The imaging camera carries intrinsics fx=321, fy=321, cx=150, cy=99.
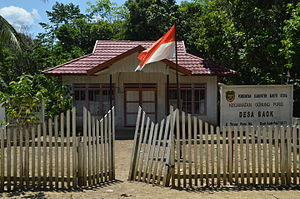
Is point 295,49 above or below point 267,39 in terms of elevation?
below

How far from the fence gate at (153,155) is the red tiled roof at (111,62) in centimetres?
800

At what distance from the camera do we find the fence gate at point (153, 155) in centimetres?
593

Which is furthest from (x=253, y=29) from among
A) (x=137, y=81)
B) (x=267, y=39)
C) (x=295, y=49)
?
(x=137, y=81)

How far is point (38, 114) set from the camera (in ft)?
42.1

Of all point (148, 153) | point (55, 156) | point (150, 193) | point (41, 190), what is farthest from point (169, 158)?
point (41, 190)

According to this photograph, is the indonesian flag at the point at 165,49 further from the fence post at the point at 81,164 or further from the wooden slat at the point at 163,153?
the fence post at the point at 81,164

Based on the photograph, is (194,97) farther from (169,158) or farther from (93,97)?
(169,158)

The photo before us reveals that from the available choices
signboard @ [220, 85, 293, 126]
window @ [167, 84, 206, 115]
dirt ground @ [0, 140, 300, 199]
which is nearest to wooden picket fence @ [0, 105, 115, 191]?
dirt ground @ [0, 140, 300, 199]

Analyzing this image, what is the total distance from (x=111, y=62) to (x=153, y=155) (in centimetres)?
880

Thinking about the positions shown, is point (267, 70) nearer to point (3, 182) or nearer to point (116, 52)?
point (116, 52)

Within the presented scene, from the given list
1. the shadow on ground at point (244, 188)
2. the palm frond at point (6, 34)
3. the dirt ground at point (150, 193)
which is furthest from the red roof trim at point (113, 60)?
the shadow on ground at point (244, 188)

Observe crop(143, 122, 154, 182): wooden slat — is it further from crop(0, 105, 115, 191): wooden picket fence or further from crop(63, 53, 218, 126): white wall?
crop(63, 53, 218, 126): white wall

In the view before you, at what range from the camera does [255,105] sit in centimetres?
968

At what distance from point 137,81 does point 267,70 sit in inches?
270
